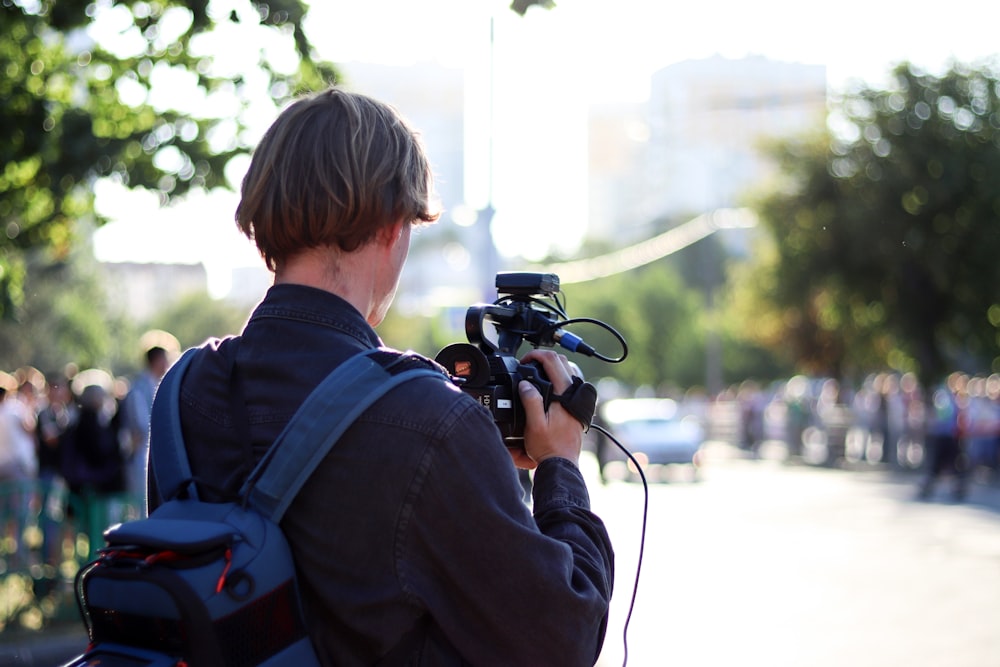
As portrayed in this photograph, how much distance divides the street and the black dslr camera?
4.74 metres

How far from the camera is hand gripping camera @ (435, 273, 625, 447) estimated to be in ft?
6.81

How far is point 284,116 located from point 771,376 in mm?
66225

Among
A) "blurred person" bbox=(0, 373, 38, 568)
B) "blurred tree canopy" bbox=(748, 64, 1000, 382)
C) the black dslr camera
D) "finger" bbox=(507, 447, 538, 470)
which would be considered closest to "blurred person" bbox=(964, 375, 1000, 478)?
"blurred tree canopy" bbox=(748, 64, 1000, 382)

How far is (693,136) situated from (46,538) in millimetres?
140517

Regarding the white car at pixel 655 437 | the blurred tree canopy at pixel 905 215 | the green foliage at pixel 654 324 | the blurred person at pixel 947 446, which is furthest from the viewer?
the green foliage at pixel 654 324

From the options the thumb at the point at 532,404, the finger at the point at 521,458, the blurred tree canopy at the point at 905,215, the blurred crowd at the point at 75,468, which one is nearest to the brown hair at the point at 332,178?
the thumb at the point at 532,404

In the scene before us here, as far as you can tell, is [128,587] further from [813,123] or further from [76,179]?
[813,123]

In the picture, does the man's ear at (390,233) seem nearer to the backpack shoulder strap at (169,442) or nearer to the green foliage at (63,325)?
the backpack shoulder strap at (169,442)

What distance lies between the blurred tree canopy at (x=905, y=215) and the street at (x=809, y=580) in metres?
7.30

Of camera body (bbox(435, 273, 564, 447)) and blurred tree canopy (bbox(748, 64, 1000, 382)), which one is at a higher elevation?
camera body (bbox(435, 273, 564, 447))

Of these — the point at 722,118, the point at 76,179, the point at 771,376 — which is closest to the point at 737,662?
the point at 76,179

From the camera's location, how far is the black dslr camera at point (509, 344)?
208cm

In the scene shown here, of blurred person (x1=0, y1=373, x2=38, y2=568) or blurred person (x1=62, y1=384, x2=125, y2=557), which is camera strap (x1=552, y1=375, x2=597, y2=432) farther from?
blurred person (x1=62, y1=384, x2=125, y2=557)

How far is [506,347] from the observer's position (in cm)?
230
